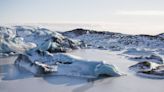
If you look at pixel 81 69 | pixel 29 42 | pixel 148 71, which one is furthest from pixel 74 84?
pixel 29 42

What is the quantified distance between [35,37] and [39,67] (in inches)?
406

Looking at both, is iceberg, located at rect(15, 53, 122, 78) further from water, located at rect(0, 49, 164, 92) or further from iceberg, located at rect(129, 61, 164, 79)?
iceberg, located at rect(129, 61, 164, 79)

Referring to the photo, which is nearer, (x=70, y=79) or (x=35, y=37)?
(x=70, y=79)

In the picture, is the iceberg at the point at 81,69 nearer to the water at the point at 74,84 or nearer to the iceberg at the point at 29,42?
the water at the point at 74,84

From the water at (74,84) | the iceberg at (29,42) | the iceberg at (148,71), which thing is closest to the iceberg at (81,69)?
the water at (74,84)

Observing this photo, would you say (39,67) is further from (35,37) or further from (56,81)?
(35,37)

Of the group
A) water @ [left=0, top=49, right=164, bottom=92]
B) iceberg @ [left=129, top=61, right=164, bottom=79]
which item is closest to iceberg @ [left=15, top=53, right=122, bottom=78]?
water @ [left=0, top=49, right=164, bottom=92]

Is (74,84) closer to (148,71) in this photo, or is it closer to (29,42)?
(148,71)

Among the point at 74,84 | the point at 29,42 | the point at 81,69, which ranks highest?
the point at 81,69

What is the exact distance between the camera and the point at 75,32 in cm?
2839

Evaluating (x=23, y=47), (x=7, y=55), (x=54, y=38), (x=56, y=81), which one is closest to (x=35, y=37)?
(x=54, y=38)

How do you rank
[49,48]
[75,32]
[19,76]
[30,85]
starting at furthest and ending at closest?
1. [75,32]
2. [49,48]
3. [19,76]
4. [30,85]

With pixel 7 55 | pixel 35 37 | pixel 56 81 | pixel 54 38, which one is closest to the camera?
pixel 56 81

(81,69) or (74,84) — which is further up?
(81,69)
